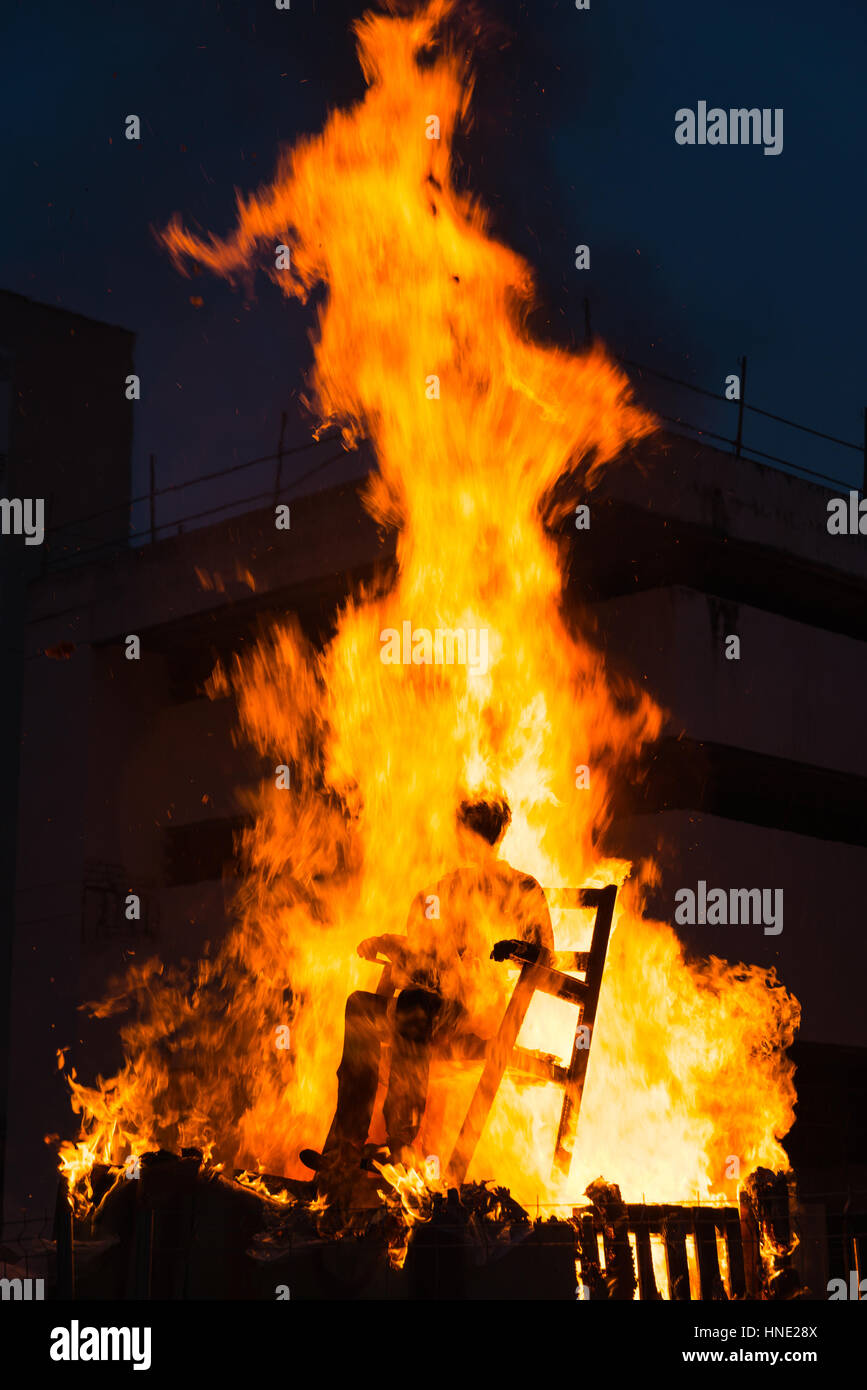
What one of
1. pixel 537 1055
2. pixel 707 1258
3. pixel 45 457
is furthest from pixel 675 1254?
pixel 45 457

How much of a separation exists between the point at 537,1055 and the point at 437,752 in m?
6.78

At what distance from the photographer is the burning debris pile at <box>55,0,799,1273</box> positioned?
12492 mm

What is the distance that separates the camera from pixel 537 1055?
29.2ft

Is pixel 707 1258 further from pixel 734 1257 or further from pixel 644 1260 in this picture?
pixel 644 1260

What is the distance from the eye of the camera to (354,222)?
542 inches

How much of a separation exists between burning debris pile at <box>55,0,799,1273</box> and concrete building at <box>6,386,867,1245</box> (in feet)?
1.49

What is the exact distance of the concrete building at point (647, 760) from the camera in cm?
1692

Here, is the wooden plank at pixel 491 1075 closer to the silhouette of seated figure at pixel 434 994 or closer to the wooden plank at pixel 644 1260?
the silhouette of seated figure at pixel 434 994

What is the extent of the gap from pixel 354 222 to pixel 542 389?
117 inches

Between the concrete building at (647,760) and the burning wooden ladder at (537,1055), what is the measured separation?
25.0 feet

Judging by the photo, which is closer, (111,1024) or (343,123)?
(343,123)
